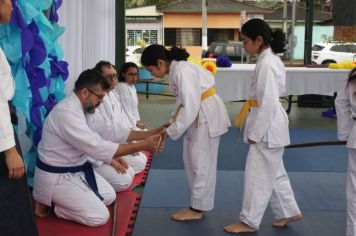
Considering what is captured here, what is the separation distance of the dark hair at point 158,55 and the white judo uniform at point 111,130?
0.55 metres

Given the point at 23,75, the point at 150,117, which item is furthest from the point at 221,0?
the point at 23,75

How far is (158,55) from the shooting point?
3111 millimetres

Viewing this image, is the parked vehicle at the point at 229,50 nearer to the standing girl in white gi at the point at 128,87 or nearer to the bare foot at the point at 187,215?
the standing girl in white gi at the point at 128,87

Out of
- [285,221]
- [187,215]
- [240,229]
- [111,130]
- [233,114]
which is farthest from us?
[233,114]

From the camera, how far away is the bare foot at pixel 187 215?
3.22m

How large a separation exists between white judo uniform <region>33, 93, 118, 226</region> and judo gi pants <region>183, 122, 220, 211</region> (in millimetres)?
629

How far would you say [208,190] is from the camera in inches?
126

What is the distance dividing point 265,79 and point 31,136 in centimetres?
162

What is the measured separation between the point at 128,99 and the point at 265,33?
2.16 m

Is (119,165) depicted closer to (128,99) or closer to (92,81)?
(92,81)

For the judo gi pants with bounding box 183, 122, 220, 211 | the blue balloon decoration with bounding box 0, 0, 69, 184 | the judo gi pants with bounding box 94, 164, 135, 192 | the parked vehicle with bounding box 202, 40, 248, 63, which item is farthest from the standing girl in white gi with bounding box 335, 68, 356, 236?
the parked vehicle with bounding box 202, 40, 248, 63

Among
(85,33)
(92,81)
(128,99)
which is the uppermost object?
(85,33)

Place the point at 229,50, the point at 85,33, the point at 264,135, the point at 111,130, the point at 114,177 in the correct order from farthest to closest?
1. the point at 229,50
2. the point at 85,33
3. the point at 114,177
4. the point at 111,130
5. the point at 264,135

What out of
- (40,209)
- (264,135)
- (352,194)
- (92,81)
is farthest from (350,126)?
(40,209)
